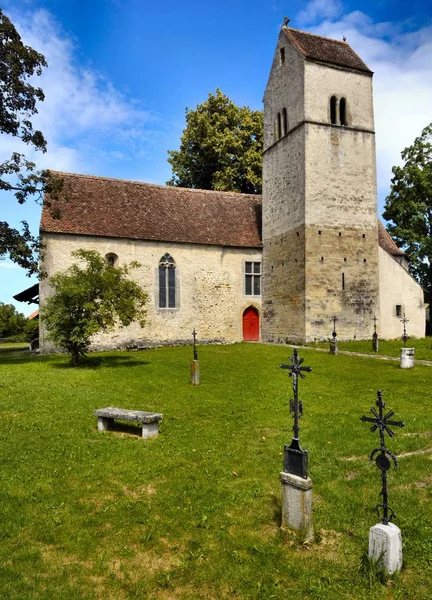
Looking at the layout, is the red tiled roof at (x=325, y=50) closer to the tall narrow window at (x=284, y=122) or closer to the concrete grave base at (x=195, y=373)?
the tall narrow window at (x=284, y=122)

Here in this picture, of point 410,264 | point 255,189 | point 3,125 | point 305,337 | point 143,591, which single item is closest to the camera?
point 143,591

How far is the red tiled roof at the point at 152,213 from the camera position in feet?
79.2

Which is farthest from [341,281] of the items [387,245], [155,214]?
[155,214]

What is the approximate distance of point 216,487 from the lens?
19.6 feet

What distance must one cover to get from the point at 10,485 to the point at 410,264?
110 feet

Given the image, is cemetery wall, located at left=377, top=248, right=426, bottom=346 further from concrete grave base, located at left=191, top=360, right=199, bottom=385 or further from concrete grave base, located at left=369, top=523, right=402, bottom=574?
concrete grave base, located at left=369, top=523, right=402, bottom=574

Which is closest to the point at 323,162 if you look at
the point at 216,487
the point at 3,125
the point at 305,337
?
the point at 305,337

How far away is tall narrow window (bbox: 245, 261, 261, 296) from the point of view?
28.0m

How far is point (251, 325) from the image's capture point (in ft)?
92.5

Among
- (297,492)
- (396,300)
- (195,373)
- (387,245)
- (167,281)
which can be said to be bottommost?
(297,492)

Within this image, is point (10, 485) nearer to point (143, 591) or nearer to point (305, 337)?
point (143, 591)

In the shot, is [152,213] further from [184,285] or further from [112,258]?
[184,285]

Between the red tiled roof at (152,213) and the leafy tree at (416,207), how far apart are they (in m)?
11.8

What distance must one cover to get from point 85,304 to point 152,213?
39.5 ft
